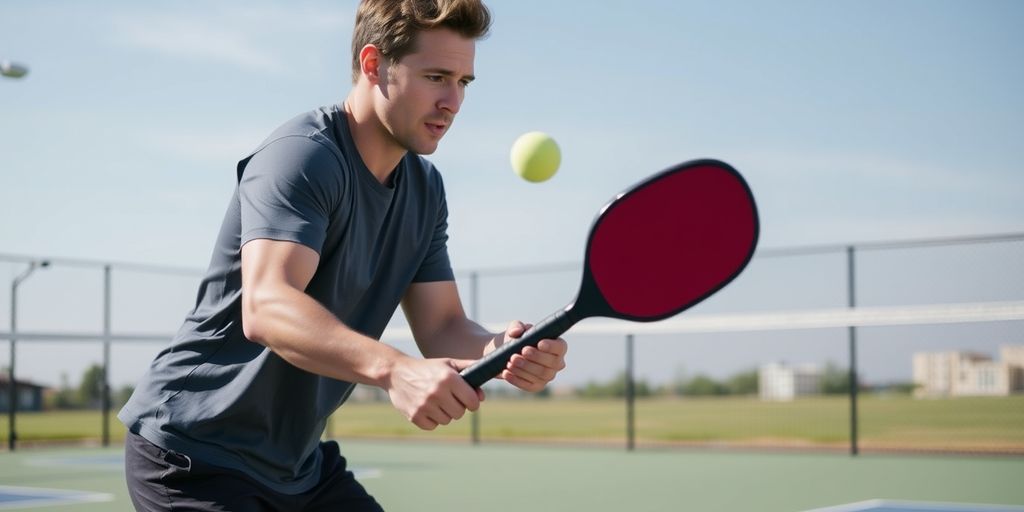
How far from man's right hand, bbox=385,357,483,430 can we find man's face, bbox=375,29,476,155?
0.78 metres

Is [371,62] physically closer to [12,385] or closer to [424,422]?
[424,422]

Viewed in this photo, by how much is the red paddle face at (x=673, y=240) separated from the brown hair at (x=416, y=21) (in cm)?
53

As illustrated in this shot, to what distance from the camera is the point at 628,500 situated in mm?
8914

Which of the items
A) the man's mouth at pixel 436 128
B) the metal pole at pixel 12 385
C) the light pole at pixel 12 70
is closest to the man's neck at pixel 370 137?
the man's mouth at pixel 436 128

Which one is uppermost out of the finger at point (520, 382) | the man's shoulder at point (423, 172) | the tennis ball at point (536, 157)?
the tennis ball at point (536, 157)

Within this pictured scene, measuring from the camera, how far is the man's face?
2.76 m

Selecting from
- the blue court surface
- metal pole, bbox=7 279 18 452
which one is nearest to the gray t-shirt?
the blue court surface

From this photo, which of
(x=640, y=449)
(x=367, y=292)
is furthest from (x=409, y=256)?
(x=640, y=449)

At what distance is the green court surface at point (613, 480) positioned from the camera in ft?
28.7

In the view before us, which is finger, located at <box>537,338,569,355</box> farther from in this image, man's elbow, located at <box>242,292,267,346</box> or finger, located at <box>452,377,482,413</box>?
man's elbow, located at <box>242,292,267,346</box>

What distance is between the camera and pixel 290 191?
2.58 metres

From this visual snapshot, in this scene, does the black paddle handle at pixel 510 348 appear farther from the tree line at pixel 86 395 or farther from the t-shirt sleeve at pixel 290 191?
the tree line at pixel 86 395

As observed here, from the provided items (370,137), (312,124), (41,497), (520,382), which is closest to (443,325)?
(370,137)

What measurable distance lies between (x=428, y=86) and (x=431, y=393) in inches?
35.1
